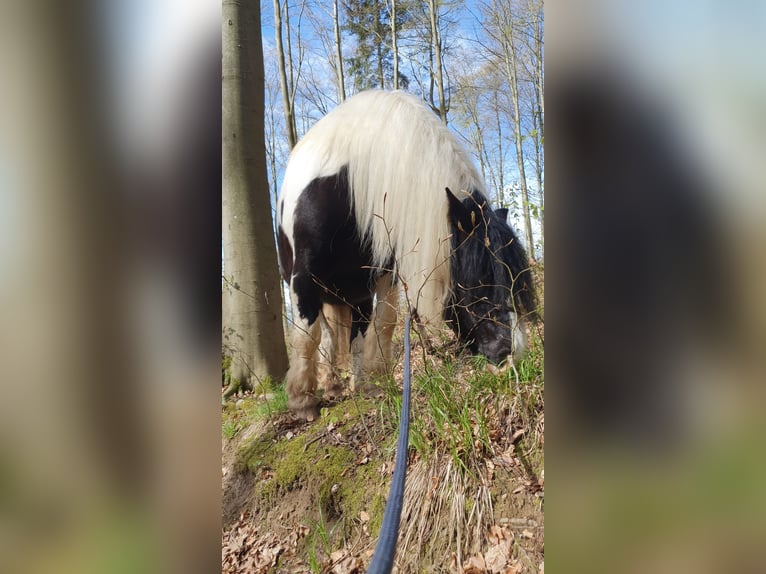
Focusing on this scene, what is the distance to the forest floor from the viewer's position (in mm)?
1833

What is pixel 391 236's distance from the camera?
2.48m

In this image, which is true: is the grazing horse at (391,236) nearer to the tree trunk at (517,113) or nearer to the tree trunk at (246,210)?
the tree trunk at (517,113)

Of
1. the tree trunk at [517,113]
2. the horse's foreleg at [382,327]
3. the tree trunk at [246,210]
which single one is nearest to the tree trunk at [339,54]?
the tree trunk at [246,210]

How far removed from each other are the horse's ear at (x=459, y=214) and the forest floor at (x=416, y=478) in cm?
70

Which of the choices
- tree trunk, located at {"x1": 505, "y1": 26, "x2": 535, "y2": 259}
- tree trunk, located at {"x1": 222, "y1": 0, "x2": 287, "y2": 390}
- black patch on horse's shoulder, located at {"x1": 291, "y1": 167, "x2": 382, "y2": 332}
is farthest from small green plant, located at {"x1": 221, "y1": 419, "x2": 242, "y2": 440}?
tree trunk, located at {"x1": 505, "y1": 26, "x2": 535, "y2": 259}

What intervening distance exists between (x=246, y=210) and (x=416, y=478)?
1.74 meters

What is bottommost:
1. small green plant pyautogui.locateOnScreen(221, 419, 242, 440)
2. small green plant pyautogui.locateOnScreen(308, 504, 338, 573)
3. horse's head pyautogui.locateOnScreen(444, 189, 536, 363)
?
small green plant pyautogui.locateOnScreen(308, 504, 338, 573)

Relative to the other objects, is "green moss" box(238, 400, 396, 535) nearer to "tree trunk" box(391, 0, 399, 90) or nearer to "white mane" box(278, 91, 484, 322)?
"white mane" box(278, 91, 484, 322)

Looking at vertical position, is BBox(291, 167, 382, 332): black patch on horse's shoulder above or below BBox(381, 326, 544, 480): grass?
above

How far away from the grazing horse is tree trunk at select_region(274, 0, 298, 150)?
0.30 meters

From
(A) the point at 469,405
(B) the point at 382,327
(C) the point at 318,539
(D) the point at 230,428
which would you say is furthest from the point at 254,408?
(A) the point at 469,405

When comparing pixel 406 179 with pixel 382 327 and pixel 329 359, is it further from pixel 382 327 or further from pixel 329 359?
pixel 329 359

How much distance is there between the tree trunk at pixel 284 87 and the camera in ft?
7.68
